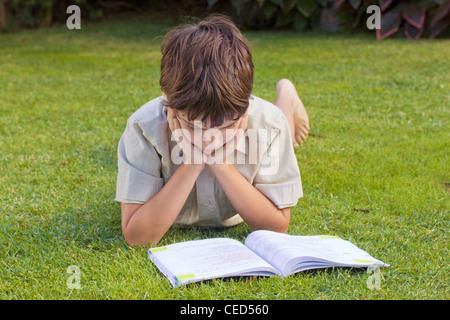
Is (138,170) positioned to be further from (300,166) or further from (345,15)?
(345,15)

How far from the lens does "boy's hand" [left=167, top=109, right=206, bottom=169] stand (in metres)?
2.11

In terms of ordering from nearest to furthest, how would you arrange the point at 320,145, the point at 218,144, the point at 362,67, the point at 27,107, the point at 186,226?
the point at 218,144 < the point at 186,226 < the point at 320,145 < the point at 27,107 < the point at 362,67

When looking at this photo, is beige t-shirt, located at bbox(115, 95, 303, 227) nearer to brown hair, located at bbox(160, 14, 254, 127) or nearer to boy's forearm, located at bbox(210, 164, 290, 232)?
boy's forearm, located at bbox(210, 164, 290, 232)

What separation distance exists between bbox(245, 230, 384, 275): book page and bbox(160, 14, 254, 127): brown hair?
1.61 feet

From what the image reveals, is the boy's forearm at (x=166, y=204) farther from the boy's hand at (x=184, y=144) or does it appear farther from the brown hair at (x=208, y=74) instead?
the brown hair at (x=208, y=74)

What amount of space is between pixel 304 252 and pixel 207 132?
55 cm

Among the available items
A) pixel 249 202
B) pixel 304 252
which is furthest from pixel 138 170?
pixel 304 252

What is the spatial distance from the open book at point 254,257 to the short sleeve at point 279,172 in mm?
200

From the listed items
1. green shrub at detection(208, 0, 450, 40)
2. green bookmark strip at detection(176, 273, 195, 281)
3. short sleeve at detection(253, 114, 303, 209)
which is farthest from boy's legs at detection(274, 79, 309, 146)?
green shrub at detection(208, 0, 450, 40)

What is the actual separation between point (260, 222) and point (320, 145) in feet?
5.59

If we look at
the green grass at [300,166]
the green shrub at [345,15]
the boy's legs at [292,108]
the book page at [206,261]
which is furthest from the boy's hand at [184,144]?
the green shrub at [345,15]
